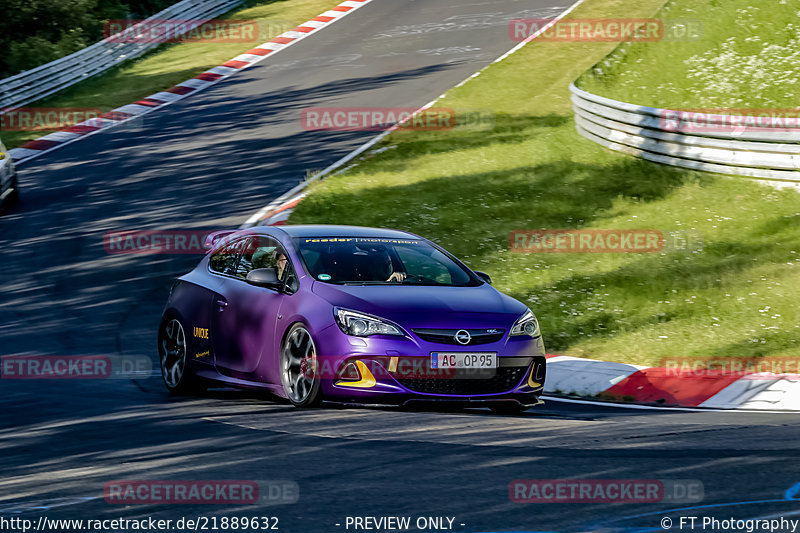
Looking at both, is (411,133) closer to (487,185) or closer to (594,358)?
(487,185)

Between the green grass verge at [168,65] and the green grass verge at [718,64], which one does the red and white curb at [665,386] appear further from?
the green grass verge at [168,65]

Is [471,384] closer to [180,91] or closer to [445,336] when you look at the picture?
[445,336]

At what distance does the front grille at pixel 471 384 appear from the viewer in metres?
8.58

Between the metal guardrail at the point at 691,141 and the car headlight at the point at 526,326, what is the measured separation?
26.2 ft

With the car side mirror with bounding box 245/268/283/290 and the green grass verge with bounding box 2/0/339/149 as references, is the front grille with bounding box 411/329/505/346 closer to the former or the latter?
the car side mirror with bounding box 245/268/283/290

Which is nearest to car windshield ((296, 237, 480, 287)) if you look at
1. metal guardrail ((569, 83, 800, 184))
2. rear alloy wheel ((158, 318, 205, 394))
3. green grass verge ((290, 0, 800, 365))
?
rear alloy wheel ((158, 318, 205, 394))

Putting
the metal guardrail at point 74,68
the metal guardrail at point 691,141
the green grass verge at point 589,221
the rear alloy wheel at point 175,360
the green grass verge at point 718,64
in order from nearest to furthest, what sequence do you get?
the rear alloy wheel at point 175,360, the green grass verge at point 589,221, the metal guardrail at point 691,141, the green grass verge at point 718,64, the metal guardrail at point 74,68

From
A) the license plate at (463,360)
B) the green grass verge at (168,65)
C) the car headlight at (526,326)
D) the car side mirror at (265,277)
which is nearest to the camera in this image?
the license plate at (463,360)

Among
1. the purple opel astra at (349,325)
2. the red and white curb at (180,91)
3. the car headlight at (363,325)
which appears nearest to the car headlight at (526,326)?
the purple opel astra at (349,325)

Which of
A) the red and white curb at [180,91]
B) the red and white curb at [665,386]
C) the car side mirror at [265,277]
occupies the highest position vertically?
the car side mirror at [265,277]

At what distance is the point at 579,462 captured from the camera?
6.77 meters

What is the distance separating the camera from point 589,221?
1641 cm

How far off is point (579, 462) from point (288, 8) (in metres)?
33.9

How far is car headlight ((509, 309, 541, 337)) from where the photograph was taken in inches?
353
